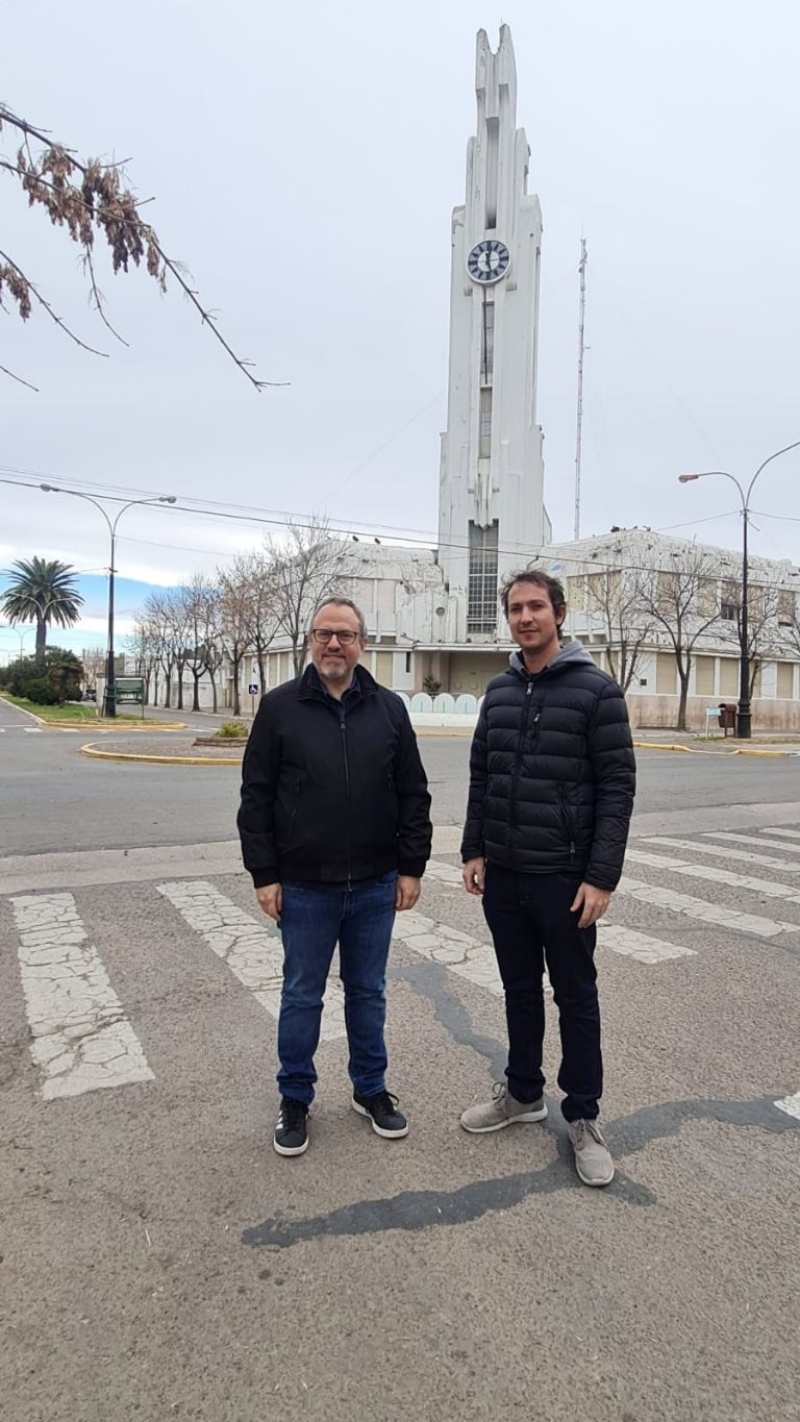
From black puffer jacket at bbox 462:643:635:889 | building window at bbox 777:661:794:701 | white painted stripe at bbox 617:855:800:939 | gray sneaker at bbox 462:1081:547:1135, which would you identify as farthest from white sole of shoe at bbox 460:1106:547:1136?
building window at bbox 777:661:794:701

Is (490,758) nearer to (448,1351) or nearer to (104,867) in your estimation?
(448,1351)

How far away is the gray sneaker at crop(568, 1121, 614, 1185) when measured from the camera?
2779 millimetres

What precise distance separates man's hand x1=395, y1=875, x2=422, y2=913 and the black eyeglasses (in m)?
0.95

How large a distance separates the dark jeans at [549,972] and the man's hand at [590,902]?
4 cm

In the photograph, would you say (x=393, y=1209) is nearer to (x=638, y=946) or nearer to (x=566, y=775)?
(x=566, y=775)

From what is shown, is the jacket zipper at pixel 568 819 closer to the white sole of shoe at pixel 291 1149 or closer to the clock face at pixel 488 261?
the white sole of shoe at pixel 291 1149

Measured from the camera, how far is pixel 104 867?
7.74 metres

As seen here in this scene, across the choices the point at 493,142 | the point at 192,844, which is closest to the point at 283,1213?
the point at 192,844

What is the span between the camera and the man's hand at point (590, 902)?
9.39 feet

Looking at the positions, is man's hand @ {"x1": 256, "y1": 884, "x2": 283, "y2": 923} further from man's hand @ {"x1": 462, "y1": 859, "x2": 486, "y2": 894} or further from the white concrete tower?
the white concrete tower

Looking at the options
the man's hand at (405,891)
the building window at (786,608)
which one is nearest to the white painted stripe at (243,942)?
the man's hand at (405,891)

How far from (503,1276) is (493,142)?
65080 mm

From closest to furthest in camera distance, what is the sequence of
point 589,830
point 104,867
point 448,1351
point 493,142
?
point 448,1351, point 589,830, point 104,867, point 493,142

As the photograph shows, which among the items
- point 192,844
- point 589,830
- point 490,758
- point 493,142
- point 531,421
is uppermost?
point 493,142
